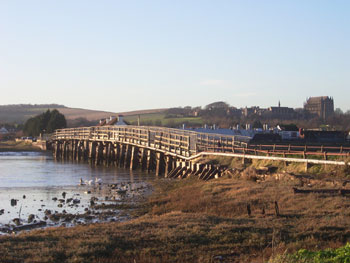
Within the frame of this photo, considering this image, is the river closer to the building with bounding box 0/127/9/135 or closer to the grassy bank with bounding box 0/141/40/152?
the grassy bank with bounding box 0/141/40/152

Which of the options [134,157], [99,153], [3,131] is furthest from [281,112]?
[134,157]

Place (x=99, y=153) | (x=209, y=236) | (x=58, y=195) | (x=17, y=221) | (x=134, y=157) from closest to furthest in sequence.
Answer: (x=209, y=236), (x=17, y=221), (x=58, y=195), (x=134, y=157), (x=99, y=153)

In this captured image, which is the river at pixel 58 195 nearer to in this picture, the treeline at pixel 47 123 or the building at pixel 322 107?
the treeline at pixel 47 123

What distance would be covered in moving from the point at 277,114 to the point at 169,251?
163 metres

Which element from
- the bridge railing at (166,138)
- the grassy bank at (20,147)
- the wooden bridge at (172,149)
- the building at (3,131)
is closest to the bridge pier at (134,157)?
the wooden bridge at (172,149)

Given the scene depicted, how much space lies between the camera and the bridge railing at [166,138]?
144 feet

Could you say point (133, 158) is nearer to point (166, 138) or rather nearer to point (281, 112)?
point (166, 138)

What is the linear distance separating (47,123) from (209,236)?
112 m

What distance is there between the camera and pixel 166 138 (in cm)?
4666

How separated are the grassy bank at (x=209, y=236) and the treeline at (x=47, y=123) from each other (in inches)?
3912

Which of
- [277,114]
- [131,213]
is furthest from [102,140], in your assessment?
[277,114]

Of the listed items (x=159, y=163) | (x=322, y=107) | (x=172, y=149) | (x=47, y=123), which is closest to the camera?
(x=172, y=149)

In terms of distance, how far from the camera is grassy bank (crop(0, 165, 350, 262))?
509 inches

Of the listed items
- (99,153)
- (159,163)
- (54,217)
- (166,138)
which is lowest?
(99,153)
